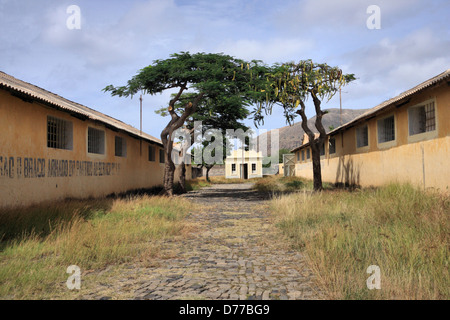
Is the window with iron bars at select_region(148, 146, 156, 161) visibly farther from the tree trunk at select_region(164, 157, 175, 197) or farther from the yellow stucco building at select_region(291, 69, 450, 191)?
the yellow stucco building at select_region(291, 69, 450, 191)

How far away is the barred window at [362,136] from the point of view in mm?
16505

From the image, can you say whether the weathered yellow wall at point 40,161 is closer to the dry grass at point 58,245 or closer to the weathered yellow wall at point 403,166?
the dry grass at point 58,245

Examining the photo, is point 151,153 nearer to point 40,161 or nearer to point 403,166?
point 40,161

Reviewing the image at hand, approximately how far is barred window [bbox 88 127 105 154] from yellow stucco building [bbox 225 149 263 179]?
1271 inches

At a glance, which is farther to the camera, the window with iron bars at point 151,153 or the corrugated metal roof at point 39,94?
the window with iron bars at point 151,153

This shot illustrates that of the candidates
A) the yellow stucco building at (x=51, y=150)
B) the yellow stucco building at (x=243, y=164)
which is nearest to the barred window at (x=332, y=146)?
the yellow stucco building at (x=51, y=150)

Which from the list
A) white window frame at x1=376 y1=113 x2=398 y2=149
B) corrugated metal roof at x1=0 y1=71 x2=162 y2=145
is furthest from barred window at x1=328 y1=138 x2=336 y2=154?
corrugated metal roof at x1=0 y1=71 x2=162 y2=145

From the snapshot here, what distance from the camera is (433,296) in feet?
11.2

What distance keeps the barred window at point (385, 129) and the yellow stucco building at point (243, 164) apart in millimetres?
32109

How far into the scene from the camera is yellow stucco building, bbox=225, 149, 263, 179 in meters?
46.7

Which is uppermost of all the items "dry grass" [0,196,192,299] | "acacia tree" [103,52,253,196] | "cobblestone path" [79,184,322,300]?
"acacia tree" [103,52,253,196]

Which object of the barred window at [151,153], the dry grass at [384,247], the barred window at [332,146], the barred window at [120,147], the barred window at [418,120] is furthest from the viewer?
the barred window at [151,153]
